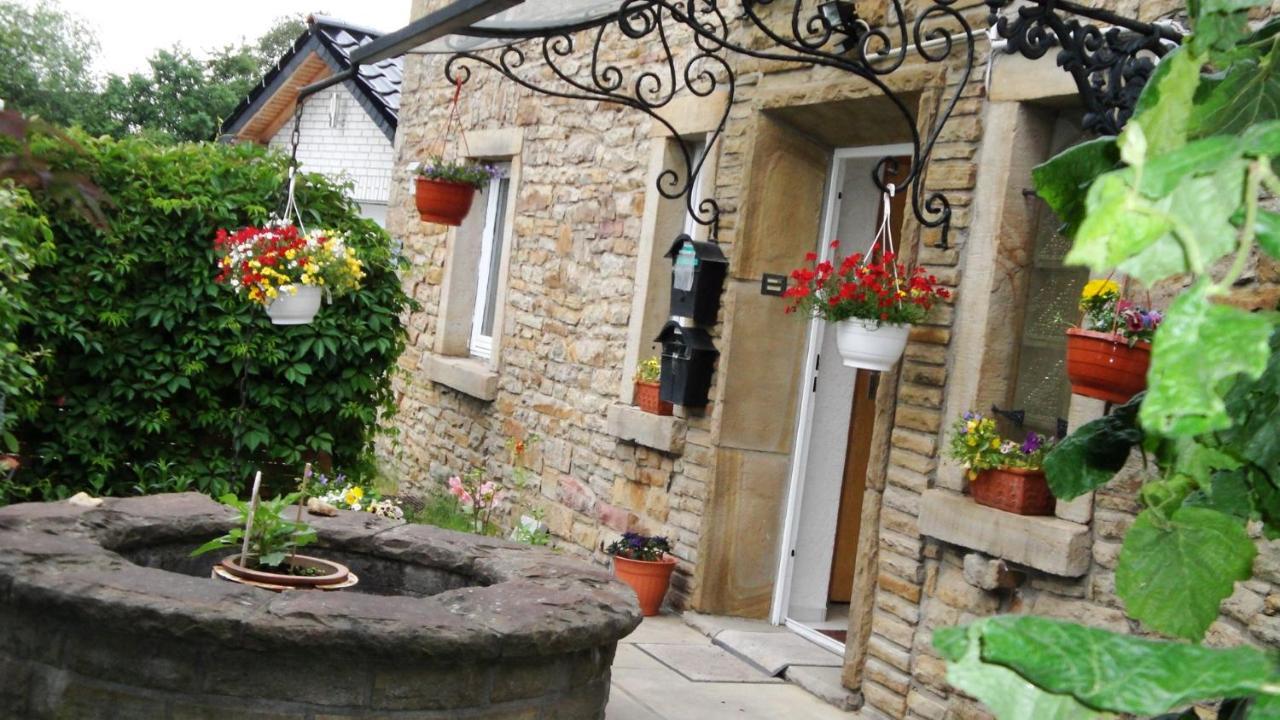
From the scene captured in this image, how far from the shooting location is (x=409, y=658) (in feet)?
12.3

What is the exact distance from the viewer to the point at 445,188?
327 inches

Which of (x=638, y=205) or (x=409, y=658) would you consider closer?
(x=409, y=658)

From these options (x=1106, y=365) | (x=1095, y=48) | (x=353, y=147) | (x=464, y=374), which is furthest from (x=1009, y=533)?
(x=353, y=147)

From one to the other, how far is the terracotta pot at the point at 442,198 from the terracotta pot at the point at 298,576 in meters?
3.90

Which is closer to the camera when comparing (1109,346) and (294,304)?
→ (1109,346)

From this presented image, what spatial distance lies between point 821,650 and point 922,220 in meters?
2.27

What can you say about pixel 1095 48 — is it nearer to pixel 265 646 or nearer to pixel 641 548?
pixel 265 646

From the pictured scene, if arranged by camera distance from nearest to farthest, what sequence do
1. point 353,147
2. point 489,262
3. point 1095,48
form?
point 1095,48 < point 489,262 < point 353,147

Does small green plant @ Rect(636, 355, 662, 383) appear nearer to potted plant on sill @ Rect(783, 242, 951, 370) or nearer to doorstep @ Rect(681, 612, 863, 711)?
doorstep @ Rect(681, 612, 863, 711)

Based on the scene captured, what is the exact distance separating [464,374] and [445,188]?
1663mm

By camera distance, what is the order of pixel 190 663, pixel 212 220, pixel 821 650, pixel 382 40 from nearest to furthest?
pixel 190 663 → pixel 382 40 → pixel 821 650 → pixel 212 220

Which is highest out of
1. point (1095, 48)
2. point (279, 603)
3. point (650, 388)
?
point (1095, 48)

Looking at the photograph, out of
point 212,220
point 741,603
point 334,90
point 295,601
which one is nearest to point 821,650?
point 741,603

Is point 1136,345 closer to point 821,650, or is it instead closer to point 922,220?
point 922,220
